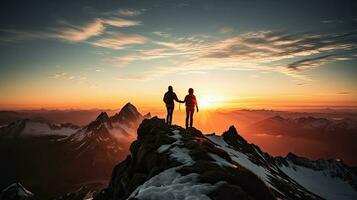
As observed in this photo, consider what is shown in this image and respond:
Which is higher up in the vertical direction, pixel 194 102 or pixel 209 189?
pixel 194 102

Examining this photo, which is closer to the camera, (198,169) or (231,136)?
(198,169)

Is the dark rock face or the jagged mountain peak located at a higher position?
the dark rock face

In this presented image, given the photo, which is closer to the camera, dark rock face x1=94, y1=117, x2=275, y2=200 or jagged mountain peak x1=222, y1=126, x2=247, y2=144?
dark rock face x1=94, y1=117, x2=275, y2=200

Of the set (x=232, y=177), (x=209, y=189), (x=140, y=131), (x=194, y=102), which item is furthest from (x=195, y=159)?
(x=140, y=131)

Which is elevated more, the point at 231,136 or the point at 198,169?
the point at 198,169

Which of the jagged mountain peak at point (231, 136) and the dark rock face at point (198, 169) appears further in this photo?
the jagged mountain peak at point (231, 136)

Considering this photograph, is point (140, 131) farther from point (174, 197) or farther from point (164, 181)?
point (174, 197)

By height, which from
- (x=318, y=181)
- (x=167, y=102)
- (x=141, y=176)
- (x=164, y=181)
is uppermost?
(x=167, y=102)

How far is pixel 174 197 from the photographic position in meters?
13.6

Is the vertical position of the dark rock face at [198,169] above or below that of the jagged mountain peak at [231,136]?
above

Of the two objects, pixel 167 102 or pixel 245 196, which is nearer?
pixel 245 196

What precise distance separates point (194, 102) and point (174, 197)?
2457cm

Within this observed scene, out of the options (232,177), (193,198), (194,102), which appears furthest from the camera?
(194,102)

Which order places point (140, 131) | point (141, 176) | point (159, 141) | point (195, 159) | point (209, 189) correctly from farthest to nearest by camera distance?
point (140, 131) → point (159, 141) → point (141, 176) → point (195, 159) → point (209, 189)
